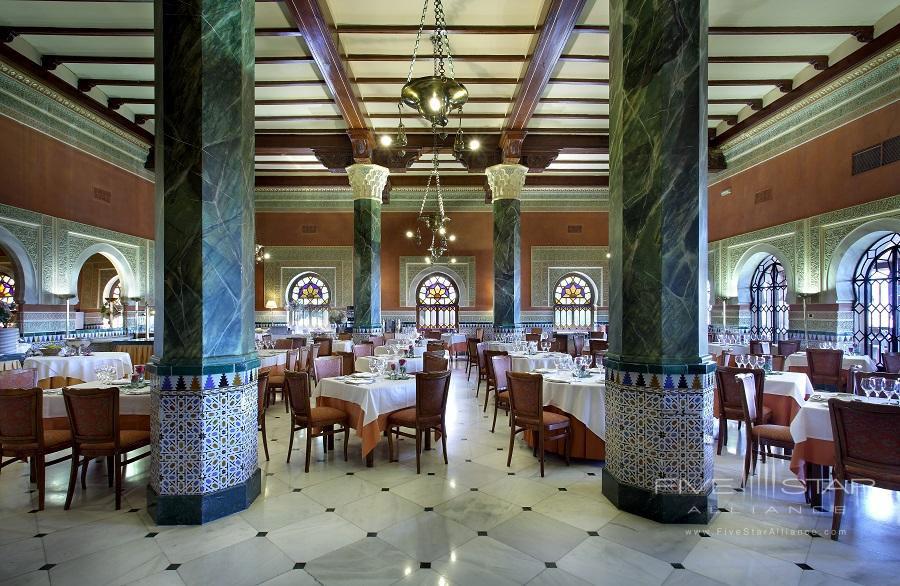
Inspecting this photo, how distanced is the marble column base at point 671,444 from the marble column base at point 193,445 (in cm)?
296

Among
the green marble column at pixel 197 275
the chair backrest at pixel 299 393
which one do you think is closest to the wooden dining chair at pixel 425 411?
the chair backrest at pixel 299 393

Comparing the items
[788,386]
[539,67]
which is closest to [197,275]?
[788,386]

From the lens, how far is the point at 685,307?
3365mm

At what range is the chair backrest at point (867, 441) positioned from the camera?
9.30ft

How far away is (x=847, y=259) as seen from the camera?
7.92 m

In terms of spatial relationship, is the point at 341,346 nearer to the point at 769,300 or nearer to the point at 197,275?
the point at 197,275

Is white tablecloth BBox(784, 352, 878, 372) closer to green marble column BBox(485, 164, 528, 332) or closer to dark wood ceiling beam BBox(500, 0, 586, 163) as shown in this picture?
green marble column BBox(485, 164, 528, 332)

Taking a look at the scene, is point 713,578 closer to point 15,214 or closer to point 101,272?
point 15,214

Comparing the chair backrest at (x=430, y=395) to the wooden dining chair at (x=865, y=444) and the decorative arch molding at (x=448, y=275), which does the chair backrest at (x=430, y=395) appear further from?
the decorative arch molding at (x=448, y=275)

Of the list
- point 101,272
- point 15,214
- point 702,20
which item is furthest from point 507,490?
point 101,272

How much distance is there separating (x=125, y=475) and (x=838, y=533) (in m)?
5.61

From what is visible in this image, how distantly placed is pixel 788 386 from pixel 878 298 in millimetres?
5064

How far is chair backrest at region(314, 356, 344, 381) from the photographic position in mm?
5363

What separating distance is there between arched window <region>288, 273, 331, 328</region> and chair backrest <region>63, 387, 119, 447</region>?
11.1m
